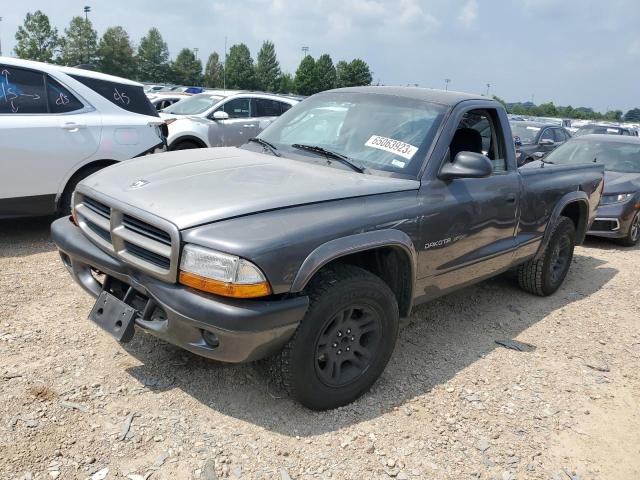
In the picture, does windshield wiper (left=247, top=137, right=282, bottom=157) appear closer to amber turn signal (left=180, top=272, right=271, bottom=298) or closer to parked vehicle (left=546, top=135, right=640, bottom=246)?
amber turn signal (left=180, top=272, right=271, bottom=298)

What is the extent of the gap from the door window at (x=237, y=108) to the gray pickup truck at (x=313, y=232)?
247 inches

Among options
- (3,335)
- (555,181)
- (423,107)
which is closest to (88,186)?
(3,335)

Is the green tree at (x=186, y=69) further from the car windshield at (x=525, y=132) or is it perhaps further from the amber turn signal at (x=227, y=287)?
the amber turn signal at (x=227, y=287)

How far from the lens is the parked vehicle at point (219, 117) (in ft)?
30.8

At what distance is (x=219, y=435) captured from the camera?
9.00ft

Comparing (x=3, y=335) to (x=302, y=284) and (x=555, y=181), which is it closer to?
(x=302, y=284)

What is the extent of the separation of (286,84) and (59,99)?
3193 inches

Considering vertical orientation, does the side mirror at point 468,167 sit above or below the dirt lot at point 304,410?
above

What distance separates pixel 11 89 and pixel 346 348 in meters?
4.30

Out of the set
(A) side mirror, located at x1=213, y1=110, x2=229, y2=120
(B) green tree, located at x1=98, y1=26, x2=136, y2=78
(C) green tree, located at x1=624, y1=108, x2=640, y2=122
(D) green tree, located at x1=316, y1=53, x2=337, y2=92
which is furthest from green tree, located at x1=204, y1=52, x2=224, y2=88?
(A) side mirror, located at x1=213, y1=110, x2=229, y2=120

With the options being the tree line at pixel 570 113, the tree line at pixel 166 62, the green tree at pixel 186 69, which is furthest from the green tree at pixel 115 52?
the tree line at pixel 570 113

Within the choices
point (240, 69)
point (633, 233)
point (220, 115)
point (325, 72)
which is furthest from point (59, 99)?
point (240, 69)

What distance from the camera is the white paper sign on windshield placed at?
346 cm

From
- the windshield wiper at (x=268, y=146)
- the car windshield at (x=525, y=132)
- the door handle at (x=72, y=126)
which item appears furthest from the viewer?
the car windshield at (x=525, y=132)
